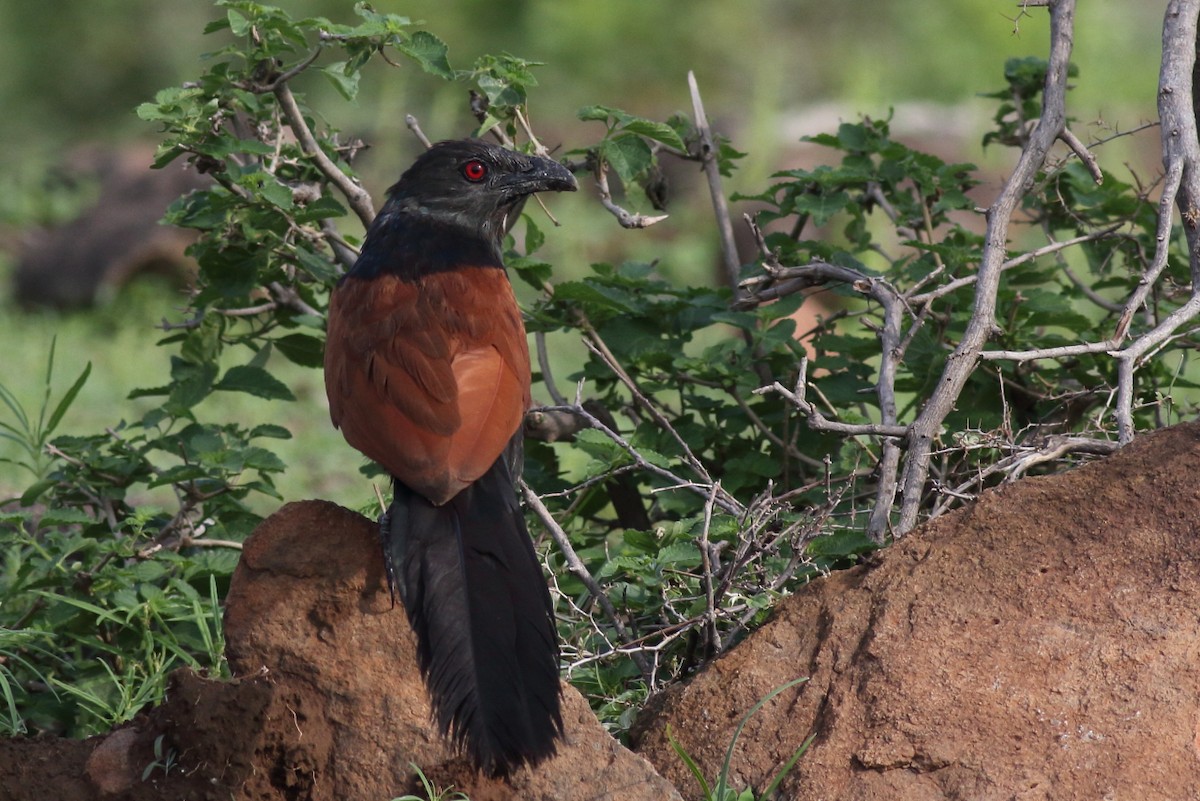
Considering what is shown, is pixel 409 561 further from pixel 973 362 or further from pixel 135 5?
pixel 135 5

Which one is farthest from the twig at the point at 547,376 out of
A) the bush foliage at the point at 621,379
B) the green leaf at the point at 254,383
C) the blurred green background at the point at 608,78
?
the blurred green background at the point at 608,78

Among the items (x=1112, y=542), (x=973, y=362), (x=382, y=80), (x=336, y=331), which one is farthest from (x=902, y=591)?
(x=382, y=80)

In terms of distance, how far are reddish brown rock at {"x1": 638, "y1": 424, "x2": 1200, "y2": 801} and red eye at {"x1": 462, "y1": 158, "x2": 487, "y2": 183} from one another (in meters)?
1.37

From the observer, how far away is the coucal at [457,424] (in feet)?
7.17

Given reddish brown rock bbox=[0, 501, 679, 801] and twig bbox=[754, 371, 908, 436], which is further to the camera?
twig bbox=[754, 371, 908, 436]

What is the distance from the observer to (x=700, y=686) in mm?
2512

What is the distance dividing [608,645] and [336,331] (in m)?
0.87

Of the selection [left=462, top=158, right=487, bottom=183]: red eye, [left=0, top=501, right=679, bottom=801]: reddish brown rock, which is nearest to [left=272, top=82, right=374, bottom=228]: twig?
[left=462, top=158, right=487, bottom=183]: red eye

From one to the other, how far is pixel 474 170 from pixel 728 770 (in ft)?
5.37

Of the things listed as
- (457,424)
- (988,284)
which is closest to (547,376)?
(457,424)

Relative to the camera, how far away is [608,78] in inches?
439

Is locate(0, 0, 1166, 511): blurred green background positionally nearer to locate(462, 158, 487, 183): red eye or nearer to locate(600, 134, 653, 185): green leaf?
locate(462, 158, 487, 183): red eye

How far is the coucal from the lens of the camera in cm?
219

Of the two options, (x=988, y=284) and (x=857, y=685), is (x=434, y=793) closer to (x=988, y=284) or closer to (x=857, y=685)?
(x=857, y=685)
